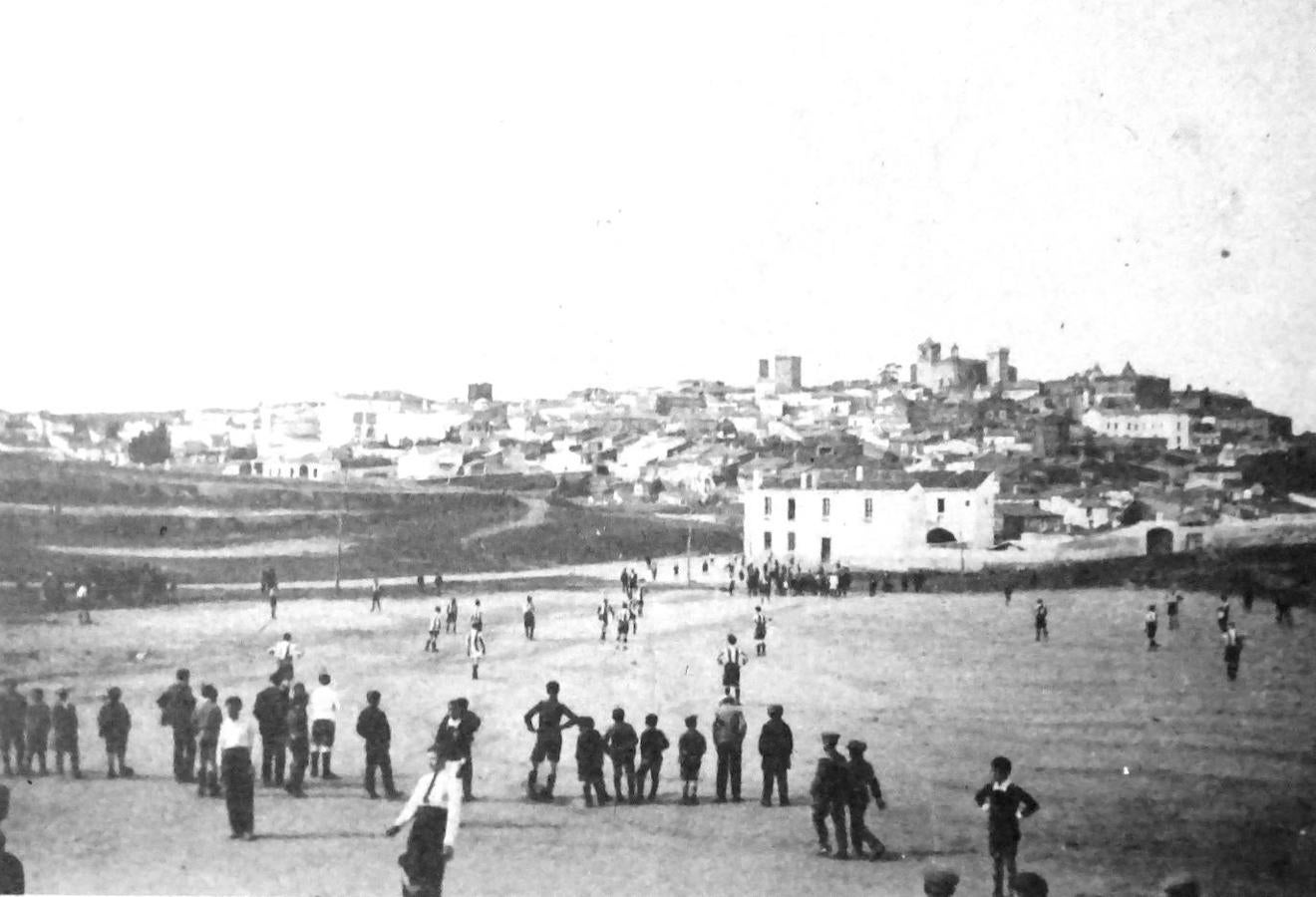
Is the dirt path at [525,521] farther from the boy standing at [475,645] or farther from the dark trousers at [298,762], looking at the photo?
the dark trousers at [298,762]

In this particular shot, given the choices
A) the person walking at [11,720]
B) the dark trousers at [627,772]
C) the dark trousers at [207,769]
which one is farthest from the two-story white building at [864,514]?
the person walking at [11,720]

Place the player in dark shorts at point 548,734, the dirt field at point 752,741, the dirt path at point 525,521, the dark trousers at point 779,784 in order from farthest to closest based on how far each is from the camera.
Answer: the dirt path at point 525,521, the player in dark shorts at point 548,734, the dark trousers at point 779,784, the dirt field at point 752,741

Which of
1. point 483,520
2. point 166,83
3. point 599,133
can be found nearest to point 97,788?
point 483,520

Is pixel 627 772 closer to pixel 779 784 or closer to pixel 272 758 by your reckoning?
pixel 779 784

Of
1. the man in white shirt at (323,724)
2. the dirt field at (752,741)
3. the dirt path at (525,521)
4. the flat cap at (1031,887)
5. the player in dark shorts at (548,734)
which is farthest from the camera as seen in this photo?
the dirt path at (525,521)

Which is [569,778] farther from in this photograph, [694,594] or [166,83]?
[166,83]

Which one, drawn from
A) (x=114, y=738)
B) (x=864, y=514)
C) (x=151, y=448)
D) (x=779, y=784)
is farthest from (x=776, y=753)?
(x=151, y=448)

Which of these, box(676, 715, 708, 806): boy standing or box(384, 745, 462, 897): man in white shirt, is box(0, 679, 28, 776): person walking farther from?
box(676, 715, 708, 806): boy standing

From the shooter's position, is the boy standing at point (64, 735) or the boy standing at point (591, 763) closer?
the boy standing at point (591, 763)
